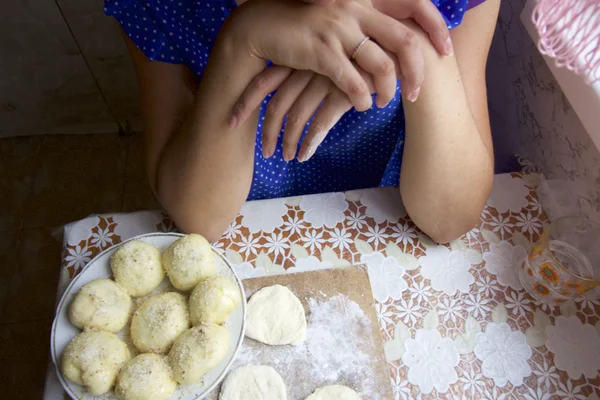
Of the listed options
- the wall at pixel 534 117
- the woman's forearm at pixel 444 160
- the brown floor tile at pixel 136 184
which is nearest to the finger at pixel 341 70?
the woman's forearm at pixel 444 160

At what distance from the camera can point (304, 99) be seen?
57 centimetres

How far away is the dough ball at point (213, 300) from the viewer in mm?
567

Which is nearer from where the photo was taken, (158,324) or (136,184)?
(158,324)

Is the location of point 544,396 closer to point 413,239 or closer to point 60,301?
point 413,239

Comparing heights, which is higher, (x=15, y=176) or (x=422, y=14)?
(x=422, y=14)

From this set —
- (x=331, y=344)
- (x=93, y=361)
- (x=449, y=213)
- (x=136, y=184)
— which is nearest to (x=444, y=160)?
(x=449, y=213)

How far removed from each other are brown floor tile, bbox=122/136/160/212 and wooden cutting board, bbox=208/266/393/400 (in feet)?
3.32

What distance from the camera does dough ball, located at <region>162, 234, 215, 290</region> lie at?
599 millimetres

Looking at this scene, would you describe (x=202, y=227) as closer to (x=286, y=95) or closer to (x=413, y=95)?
(x=286, y=95)

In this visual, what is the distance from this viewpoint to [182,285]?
2.02 feet

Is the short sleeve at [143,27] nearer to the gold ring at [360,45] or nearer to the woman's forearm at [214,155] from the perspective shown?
the woman's forearm at [214,155]

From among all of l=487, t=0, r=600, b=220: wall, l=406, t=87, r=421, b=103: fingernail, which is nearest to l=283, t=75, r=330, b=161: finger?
l=406, t=87, r=421, b=103: fingernail

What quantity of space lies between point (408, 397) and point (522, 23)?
73 cm

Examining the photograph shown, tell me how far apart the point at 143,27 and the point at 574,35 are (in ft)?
2.09
